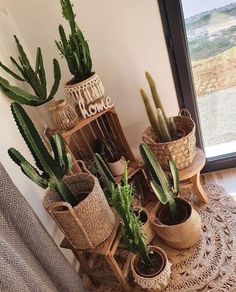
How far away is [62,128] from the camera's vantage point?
1349 mm

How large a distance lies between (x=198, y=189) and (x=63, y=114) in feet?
2.85

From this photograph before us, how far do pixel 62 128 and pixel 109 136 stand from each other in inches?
15.4

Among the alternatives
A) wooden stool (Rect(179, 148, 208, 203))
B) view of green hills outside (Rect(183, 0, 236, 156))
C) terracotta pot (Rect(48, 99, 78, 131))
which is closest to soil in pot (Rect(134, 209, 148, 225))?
wooden stool (Rect(179, 148, 208, 203))

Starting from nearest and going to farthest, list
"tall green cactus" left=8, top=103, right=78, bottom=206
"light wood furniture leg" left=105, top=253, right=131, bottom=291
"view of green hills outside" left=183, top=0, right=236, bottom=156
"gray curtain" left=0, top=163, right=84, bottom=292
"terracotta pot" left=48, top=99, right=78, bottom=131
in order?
"gray curtain" left=0, top=163, right=84, bottom=292, "tall green cactus" left=8, top=103, right=78, bottom=206, "light wood furniture leg" left=105, top=253, right=131, bottom=291, "terracotta pot" left=48, top=99, right=78, bottom=131, "view of green hills outside" left=183, top=0, right=236, bottom=156

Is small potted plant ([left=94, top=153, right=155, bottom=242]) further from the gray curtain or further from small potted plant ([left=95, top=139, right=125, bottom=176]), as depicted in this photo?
the gray curtain

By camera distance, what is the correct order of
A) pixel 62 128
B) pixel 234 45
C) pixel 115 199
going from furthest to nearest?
pixel 234 45, pixel 62 128, pixel 115 199

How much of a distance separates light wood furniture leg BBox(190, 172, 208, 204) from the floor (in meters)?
0.17

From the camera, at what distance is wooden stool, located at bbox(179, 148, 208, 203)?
59.0 inches

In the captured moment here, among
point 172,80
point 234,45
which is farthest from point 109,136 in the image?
point 234,45

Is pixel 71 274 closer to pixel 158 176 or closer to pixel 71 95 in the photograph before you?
pixel 158 176

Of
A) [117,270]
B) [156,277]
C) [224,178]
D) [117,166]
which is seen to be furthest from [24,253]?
[224,178]

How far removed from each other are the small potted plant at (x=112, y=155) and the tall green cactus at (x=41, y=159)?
409 mm

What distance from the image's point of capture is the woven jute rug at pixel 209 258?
1292mm

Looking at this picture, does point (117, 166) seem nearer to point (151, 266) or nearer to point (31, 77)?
point (151, 266)
